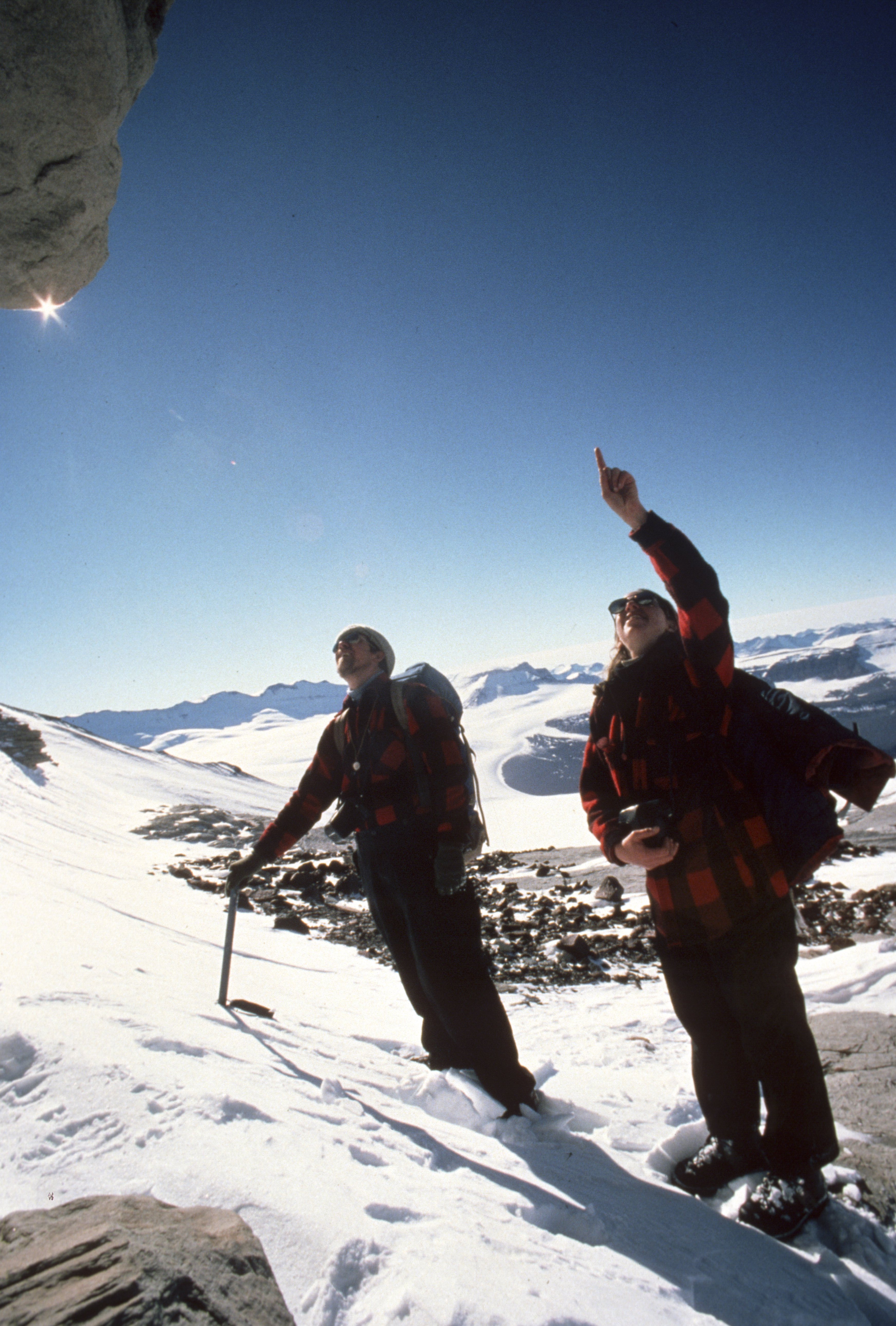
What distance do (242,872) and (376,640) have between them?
5.91 ft

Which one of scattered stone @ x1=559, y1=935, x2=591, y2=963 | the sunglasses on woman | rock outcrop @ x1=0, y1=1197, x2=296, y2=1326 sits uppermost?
the sunglasses on woman

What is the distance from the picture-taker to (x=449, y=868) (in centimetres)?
303

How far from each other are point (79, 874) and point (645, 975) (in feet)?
27.4

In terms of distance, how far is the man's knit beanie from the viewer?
380 cm

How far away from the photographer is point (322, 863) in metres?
14.5

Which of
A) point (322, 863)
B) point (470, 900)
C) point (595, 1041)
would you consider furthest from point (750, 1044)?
point (322, 863)

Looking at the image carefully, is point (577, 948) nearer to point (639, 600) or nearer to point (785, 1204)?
point (785, 1204)

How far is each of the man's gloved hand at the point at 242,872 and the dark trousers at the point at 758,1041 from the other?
8.61ft

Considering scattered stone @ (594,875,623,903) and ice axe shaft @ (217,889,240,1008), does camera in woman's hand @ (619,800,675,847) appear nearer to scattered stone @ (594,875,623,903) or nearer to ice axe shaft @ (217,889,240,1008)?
ice axe shaft @ (217,889,240,1008)

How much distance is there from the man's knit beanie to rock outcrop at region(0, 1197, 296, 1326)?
2714mm

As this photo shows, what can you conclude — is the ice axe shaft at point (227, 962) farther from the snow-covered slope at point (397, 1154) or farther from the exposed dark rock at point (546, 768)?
the exposed dark rock at point (546, 768)

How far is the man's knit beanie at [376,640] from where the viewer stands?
12.5ft

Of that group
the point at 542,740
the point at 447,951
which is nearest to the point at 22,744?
the point at 447,951

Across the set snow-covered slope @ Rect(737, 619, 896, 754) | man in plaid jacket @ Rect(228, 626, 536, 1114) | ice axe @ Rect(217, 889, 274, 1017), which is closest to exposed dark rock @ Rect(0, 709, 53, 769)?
ice axe @ Rect(217, 889, 274, 1017)
